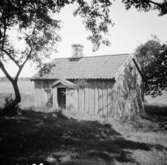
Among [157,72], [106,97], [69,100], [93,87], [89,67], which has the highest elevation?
[89,67]

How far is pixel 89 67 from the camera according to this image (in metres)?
18.8

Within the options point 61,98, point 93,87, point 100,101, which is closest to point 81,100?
point 93,87

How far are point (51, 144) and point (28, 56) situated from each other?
8573 mm

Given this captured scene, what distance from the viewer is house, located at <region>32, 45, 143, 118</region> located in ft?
51.6

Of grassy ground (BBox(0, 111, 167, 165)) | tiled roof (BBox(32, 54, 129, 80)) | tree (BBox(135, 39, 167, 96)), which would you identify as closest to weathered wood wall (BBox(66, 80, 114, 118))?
tiled roof (BBox(32, 54, 129, 80))

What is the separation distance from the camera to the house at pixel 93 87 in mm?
15719

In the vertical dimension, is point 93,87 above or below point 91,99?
above

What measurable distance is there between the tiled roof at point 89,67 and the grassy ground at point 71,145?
234 inches

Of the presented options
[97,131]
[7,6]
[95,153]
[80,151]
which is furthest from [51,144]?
[7,6]

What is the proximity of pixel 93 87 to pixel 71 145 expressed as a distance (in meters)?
8.62

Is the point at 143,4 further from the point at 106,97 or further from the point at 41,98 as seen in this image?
the point at 41,98

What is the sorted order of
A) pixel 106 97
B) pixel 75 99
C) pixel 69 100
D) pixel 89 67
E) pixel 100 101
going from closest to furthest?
pixel 106 97 → pixel 100 101 → pixel 75 99 → pixel 69 100 → pixel 89 67

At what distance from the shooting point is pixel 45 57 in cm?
1492

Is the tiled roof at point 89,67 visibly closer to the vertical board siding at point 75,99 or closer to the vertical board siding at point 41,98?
the vertical board siding at point 75,99
